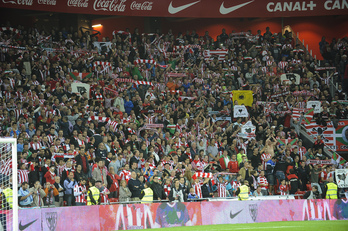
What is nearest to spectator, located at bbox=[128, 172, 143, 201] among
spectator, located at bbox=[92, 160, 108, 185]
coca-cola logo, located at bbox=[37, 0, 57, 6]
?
spectator, located at bbox=[92, 160, 108, 185]

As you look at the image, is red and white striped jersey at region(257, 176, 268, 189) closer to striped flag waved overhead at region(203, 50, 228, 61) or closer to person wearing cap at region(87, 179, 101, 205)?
person wearing cap at region(87, 179, 101, 205)

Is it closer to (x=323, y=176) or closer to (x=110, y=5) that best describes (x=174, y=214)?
(x=323, y=176)

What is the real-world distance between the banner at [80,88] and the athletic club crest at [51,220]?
25.3 feet

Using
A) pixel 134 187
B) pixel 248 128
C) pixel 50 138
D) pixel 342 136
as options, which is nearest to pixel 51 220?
pixel 134 187

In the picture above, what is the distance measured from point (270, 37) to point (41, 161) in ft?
59.7

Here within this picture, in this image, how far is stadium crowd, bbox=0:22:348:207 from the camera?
19.2 m

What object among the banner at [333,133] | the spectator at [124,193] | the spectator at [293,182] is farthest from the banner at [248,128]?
→ the spectator at [124,193]

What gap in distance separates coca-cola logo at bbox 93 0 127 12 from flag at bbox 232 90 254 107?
9095mm

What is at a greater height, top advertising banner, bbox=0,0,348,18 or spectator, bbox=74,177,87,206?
top advertising banner, bbox=0,0,348,18

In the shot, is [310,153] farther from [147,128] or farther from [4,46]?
[4,46]

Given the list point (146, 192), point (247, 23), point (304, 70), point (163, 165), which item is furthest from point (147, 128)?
point (247, 23)

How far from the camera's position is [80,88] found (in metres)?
23.6

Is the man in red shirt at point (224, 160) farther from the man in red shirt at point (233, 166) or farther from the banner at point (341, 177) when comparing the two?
the banner at point (341, 177)

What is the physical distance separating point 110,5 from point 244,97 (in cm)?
980
